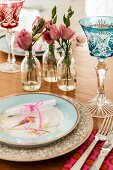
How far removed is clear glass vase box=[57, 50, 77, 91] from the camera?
112 cm

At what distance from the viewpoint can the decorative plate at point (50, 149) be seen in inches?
30.2

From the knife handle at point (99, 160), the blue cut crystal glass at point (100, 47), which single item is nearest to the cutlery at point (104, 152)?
the knife handle at point (99, 160)

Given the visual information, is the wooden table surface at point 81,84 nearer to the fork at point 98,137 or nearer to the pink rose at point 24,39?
the fork at point 98,137

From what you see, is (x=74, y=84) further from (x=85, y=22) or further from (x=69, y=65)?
Answer: (x=85, y=22)

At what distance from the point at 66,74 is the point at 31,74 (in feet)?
0.36

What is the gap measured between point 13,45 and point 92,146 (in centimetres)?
72

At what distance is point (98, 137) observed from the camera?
33.3 inches

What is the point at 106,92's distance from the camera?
110cm

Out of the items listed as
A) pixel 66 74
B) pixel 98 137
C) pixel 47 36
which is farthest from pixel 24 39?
pixel 98 137

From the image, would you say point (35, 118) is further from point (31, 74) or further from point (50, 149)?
point (31, 74)

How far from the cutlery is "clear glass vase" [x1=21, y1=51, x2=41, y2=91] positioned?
37 centimetres

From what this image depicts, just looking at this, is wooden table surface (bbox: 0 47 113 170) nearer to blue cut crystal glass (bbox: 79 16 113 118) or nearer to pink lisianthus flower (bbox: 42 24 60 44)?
blue cut crystal glass (bbox: 79 16 113 118)

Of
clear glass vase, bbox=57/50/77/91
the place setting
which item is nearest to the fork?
the place setting

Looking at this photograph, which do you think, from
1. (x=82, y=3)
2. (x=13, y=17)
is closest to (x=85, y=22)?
(x=13, y=17)
